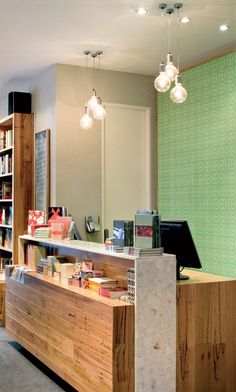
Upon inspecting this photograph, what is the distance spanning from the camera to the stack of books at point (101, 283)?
137 inches

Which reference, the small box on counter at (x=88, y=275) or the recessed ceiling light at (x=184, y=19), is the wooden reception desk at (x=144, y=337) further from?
the recessed ceiling light at (x=184, y=19)

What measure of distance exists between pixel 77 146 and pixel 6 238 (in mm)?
1768

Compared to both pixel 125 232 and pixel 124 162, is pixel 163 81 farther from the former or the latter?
pixel 124 162

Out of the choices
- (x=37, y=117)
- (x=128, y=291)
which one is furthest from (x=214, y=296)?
(x=37, y=117)

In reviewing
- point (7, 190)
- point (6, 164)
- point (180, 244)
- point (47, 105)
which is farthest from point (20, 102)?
point (180, 244)

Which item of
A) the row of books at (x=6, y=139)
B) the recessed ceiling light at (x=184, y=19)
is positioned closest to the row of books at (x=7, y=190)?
the row of books at (x=6, y=139)

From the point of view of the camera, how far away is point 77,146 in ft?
19.1

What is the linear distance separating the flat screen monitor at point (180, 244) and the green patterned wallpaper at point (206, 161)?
1547mm

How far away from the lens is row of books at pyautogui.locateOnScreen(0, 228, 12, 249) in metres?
6.53

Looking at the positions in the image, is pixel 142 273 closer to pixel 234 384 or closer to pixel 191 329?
pixel 191 329

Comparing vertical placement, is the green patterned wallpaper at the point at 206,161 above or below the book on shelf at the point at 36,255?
above

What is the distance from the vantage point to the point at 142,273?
3125mm

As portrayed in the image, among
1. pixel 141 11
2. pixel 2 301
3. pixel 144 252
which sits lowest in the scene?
pixel 2 301

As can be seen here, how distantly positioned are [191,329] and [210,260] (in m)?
2.00
